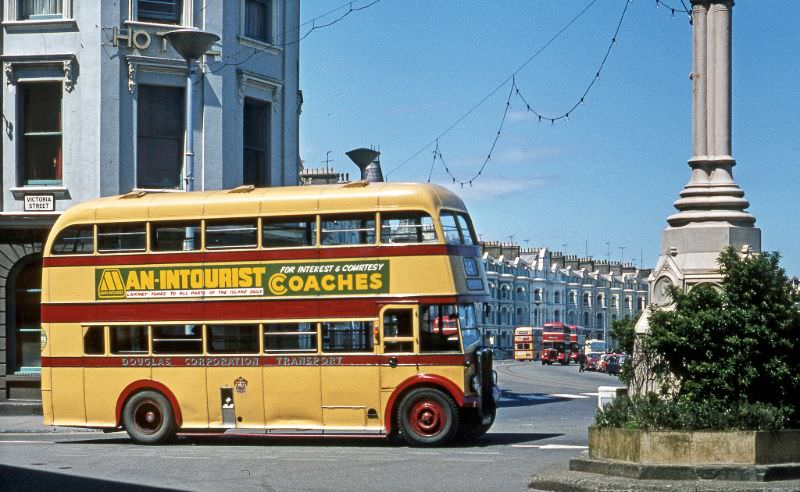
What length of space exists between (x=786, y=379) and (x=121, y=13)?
22.0m

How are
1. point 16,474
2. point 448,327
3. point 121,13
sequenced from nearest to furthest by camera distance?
point 16,474 < point 448,327 < point 121,13

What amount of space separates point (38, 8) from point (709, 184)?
19.9 m

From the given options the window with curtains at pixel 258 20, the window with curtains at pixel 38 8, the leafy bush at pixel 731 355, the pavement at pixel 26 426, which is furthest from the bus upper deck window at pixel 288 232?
the window with curtains at pixel 38 8

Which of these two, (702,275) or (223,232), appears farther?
(223,232)

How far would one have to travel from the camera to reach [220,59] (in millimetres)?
33250

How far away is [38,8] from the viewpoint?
108ft

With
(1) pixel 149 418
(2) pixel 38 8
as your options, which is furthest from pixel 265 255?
(2) pixel 38 8

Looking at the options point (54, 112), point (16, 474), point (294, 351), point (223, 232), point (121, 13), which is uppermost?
point (121, 13)

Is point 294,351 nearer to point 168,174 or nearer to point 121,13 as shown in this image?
point 168,174

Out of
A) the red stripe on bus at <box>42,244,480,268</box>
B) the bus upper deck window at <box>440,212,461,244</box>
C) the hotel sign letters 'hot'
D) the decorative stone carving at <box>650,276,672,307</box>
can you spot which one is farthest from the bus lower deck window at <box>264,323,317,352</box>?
the decorative stone carving at <box>650,276,672,307</box>

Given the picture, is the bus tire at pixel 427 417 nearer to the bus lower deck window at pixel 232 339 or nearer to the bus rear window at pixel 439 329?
the bus rear window at pixel 439 329

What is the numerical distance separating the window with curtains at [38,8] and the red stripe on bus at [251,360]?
1163cm

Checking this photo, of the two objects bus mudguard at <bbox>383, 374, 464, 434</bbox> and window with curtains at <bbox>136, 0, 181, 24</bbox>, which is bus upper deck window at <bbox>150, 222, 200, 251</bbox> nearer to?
bus mudguard at <bbox>383, 374, 464, 434</bbox>

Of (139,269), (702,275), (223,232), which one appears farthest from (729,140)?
(139,269)
